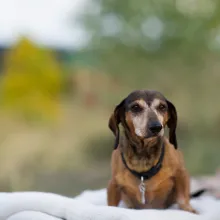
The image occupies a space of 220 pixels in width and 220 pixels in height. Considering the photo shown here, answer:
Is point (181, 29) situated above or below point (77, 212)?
Result: above

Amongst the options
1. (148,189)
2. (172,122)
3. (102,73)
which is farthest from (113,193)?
(102,73)

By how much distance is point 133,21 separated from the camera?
2.29 m

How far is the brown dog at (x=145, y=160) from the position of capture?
3.20 ft

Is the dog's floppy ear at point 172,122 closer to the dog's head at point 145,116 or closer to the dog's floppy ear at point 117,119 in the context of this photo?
the dog's head at point 145,116

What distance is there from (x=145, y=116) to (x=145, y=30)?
141 cm

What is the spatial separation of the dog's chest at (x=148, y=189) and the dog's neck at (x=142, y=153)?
30 mm

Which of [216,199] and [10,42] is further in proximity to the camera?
[10,42]

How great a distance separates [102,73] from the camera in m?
2.37

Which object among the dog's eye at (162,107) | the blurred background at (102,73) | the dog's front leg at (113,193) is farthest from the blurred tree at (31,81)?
the dog's eye at (162,107)

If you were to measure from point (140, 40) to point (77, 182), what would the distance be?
2.59 feet

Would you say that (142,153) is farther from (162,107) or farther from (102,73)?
(102,73)

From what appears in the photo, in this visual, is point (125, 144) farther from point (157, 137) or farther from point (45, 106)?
point (45, 106)

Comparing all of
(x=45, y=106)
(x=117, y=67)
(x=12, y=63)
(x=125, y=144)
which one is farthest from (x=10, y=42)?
(x=125, y=144)

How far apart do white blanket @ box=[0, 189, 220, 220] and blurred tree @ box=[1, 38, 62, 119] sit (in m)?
1.30
